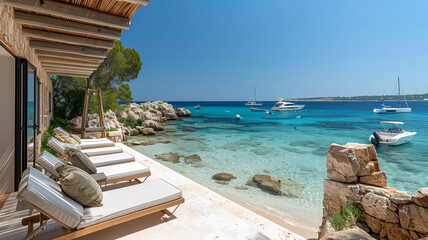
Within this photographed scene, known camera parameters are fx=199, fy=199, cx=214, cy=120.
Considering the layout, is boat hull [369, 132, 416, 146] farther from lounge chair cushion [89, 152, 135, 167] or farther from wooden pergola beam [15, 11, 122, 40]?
wooden pergola beam [15, 11, 122, 40]

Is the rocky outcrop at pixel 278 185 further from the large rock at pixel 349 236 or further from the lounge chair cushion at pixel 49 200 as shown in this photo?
the lounge chair cushion at pixel 49 200

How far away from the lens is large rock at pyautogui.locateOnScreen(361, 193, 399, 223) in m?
2.55

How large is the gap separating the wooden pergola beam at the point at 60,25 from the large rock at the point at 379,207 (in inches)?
182

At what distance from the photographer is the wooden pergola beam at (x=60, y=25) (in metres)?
2.90

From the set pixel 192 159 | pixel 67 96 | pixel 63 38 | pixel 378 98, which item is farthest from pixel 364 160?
pixel 378 98

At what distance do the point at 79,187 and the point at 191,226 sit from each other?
1.42 metres

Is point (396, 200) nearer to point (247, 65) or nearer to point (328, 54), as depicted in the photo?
point (328, 54)

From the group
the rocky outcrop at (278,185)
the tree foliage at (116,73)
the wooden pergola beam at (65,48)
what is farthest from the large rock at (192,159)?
the tree foliage at (116,73)

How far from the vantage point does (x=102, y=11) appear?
288cm

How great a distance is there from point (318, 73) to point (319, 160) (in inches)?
1988

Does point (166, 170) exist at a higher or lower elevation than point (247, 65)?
lower

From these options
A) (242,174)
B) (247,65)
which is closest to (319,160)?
(242,174)

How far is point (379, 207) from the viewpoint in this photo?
103 inches

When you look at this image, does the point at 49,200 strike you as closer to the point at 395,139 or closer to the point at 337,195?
the point at 337,195
